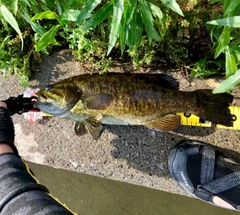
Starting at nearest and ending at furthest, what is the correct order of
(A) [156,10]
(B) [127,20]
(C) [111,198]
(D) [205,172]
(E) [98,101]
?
(B) [127,20]
(A) [156,10]
(E) [98,101]
(D) [205,172]
(C) [111,198]

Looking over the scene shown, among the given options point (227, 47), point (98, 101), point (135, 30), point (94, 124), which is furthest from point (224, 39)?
point (94, 124)

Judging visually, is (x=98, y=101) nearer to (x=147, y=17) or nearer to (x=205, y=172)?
(x=147, y=17)

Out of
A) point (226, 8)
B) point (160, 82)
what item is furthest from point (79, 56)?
point (226, 8)

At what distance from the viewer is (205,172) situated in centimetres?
322

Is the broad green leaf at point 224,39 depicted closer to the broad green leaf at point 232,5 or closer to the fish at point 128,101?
the broad green leaf at point 232,5

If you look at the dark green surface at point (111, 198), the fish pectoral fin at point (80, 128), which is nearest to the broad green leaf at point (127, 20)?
the fish pectoral fin at point (80, 128)

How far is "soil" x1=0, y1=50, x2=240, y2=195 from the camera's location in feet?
10.3

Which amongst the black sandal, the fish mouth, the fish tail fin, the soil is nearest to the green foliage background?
the soil

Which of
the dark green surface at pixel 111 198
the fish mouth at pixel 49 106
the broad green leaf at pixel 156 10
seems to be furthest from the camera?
the dark green surface at pixel 111 198

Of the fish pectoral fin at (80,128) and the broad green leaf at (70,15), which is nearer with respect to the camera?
the broad green leaf at (70,15)

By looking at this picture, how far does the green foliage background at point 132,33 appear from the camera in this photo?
89.0 inches

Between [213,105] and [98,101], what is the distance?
0.83m

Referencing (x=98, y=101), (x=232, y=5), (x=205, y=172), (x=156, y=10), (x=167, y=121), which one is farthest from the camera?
(x=205, y=172)

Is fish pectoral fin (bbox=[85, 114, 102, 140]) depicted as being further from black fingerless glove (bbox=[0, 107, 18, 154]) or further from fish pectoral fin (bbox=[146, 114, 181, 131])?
black fingerless glove (bbox=[0, 107, 18, 154])
